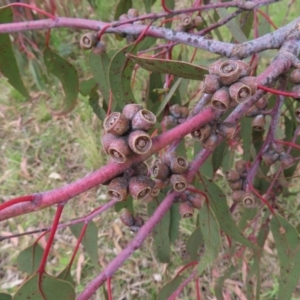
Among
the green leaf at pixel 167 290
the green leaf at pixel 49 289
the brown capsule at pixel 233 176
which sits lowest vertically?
the green leaf at pixel 167 290

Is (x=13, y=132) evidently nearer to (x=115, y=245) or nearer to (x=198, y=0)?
(x=115, y=245)

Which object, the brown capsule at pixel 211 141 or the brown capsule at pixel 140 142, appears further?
the brown capsule at pixel 211 141

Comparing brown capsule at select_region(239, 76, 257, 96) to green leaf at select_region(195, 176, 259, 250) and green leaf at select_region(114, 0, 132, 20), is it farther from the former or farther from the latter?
green leaf at select_region(114, 0, 132, 20)

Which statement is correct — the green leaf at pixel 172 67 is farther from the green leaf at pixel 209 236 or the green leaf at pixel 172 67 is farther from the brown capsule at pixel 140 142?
the green leaf at pixel 209 236

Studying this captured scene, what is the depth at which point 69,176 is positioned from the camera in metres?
2.21

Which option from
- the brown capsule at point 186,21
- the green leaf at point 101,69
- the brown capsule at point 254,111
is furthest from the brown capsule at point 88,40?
the brown capsule at point 254,111

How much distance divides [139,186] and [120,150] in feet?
0.22

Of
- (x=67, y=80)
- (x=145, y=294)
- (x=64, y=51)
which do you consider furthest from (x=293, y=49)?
(x=64, y=51)

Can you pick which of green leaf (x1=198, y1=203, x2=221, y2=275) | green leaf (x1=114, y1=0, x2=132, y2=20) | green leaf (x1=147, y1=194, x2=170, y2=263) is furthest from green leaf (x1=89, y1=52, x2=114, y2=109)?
green leaf (x1=198, y1=203, x2=221, y2=275)

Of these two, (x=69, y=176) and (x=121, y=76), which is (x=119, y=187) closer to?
(x=121, y=76)

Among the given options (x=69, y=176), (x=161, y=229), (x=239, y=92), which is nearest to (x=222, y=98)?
(x=239, y=92)

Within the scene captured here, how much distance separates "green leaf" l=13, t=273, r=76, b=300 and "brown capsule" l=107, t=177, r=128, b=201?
0.67 feet

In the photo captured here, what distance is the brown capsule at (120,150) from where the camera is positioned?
0.49 m

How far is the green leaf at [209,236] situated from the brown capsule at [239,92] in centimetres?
33
